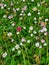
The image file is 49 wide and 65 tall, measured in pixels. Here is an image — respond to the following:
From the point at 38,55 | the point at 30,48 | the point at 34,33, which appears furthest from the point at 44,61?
the point at 34,33

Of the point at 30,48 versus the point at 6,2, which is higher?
the point at 6,2

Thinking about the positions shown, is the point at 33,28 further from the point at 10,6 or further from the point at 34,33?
the point at 10,6

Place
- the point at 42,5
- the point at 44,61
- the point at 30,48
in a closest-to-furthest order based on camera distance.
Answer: the point at 44,61 < the point at 30,48 < the point at 42,5

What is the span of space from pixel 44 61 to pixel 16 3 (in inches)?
91.0

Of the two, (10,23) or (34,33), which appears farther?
(10,23)

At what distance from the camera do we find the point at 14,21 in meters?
5.19

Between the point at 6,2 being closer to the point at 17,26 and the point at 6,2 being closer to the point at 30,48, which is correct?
the point at 17,26

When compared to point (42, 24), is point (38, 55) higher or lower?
lower

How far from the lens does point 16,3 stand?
5844 millimetres

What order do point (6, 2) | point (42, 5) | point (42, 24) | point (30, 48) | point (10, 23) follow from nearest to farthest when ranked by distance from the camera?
point (30, 48) → point (42, 24) → point (10, 23) → point (42, 5) → point (6, 2)

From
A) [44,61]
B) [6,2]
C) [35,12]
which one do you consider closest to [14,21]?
[35,12]

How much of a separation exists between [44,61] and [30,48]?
46 cm

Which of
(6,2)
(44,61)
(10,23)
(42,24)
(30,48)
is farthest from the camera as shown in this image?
(6,2)

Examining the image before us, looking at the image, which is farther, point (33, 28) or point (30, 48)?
point (33, 28)
